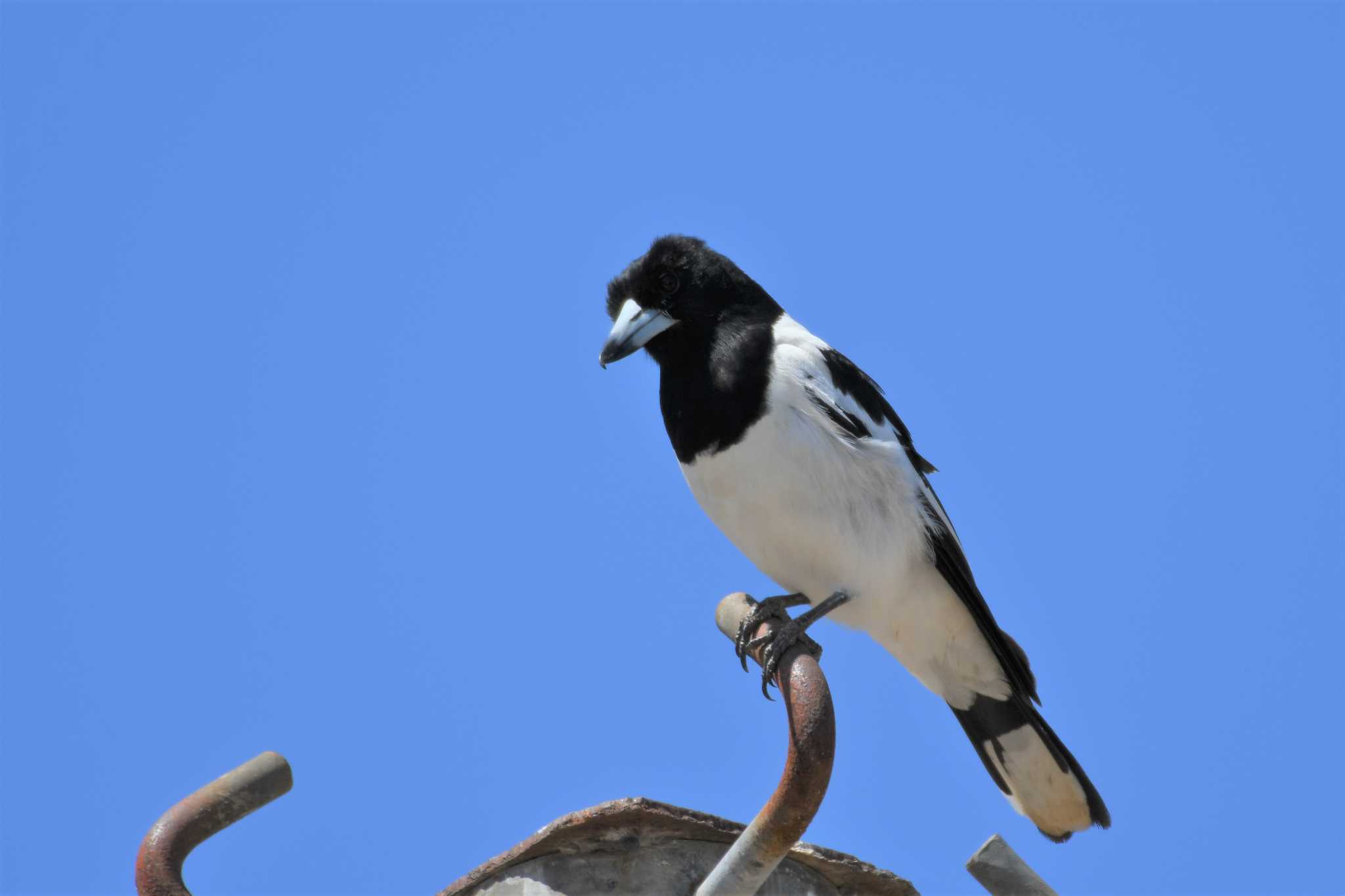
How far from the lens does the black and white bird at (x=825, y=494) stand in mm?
5309

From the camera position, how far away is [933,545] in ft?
18.6

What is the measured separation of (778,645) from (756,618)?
222 millimetres

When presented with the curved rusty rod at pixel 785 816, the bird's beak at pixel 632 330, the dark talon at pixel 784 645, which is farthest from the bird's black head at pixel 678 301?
the curved rusty rod at pixel 785 816

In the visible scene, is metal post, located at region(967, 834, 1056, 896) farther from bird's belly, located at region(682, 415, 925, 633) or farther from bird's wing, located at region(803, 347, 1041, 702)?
bird's wing, located at region(803, 347, 1041, 702)

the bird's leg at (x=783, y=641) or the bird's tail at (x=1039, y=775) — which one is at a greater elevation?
the bird's leg at (x=783, y=641)

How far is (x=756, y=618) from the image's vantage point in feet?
16.3

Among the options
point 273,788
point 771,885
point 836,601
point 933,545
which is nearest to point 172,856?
point 273,788

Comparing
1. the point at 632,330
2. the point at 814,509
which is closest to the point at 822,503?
the point at 814,509

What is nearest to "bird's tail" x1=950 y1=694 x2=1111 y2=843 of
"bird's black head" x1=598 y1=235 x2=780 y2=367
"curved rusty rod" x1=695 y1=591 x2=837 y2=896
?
"bird's black head" x1=598 y1=235 x2=780 y2=367

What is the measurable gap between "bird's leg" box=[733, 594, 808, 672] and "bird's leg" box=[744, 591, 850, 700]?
0.03 meters

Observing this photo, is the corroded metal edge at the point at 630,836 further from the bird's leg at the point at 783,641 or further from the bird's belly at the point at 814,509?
the bird's belly at the point at 814,509

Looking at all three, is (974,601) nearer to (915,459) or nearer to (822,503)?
(915,459)

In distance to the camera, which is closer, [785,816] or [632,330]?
[785,816]

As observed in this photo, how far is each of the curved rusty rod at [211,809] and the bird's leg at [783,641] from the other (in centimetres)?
149
